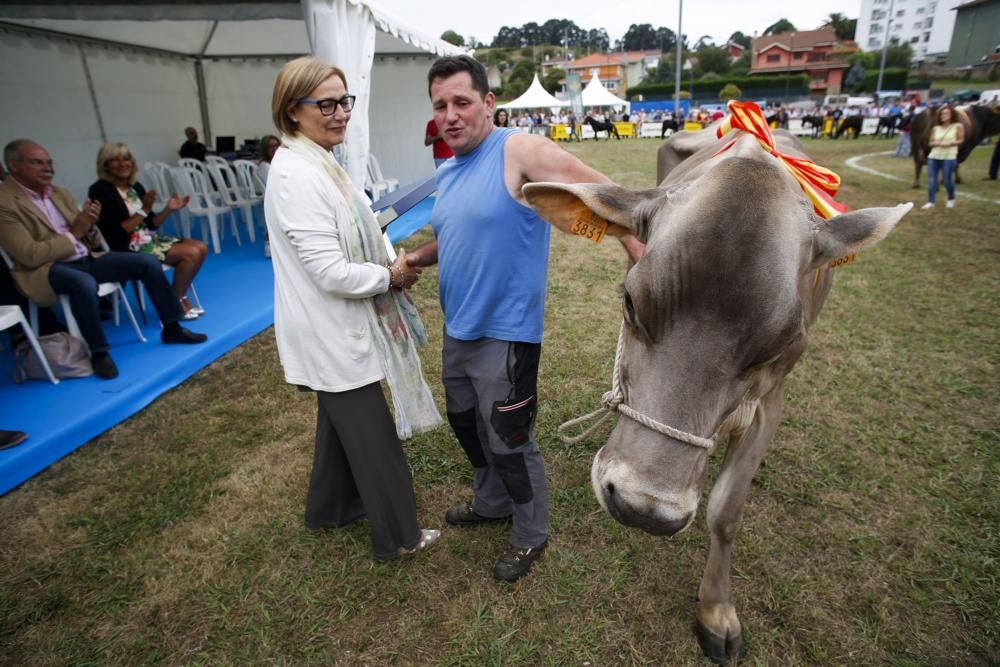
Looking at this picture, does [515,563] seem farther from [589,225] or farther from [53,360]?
[53,360]

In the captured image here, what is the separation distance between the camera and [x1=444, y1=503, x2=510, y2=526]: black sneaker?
2.95m

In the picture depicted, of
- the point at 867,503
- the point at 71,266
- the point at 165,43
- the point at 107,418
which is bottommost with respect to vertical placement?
the point at 867,503

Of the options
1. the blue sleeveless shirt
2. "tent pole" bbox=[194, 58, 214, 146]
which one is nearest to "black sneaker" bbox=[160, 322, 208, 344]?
the blue sleeveless shirt

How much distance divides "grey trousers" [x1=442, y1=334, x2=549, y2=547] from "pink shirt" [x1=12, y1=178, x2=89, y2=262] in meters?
3.73

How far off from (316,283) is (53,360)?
3.34 m

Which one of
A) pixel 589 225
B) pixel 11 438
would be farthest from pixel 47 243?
pixel 589 225

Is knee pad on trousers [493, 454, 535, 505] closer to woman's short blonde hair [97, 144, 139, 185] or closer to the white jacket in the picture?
the white jacket

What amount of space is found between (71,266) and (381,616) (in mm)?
3836

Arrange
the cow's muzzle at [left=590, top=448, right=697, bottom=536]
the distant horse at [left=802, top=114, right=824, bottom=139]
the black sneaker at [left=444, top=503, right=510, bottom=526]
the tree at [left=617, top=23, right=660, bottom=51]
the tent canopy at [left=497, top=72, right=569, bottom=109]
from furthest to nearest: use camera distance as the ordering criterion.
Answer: the tree at [left=617, top=23, right=660, bottom=51] < the tent canopy at [left=497, top=72, right=569, bottom=109] < the distant horse at [left=802, top=114, right=824, bottom=139] < the black sneaker at [left=444, top=503, right=510, bottom=526] < the cow's muzzle at [left=590, top=448, right=697, bottom=536]

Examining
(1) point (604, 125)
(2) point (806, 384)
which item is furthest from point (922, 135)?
(1) point (604, 125)

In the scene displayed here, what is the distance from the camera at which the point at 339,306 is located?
223cm

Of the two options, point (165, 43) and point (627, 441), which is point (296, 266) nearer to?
point (627, 441)

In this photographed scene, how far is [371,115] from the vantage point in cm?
1166

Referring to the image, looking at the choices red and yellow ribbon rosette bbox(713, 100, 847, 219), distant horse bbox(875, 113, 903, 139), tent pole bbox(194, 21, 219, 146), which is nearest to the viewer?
red and yellow ribbon rosette bbox(713, 100, 847, 219)
